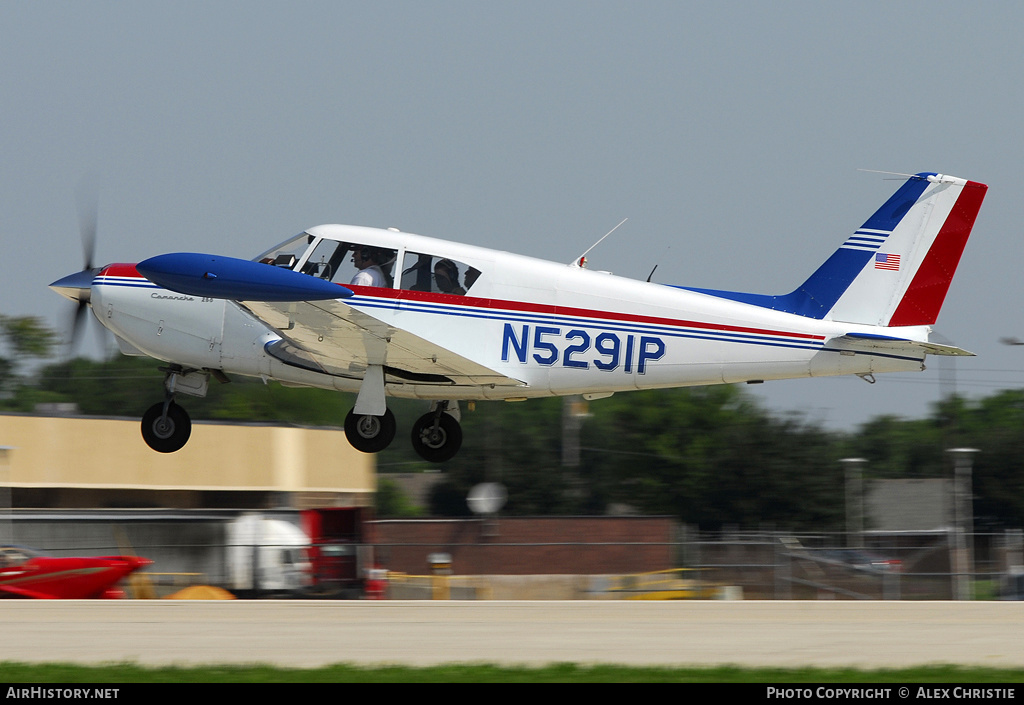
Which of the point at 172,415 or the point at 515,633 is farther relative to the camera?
the point at 172,415

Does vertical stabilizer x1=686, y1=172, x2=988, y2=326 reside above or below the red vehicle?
above

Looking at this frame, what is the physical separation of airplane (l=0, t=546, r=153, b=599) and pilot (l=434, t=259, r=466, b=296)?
10525mm

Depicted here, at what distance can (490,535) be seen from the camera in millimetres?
35500

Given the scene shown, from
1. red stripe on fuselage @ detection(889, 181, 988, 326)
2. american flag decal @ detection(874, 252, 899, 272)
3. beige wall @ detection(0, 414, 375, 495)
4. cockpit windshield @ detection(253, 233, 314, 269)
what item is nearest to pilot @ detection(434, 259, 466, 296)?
cockpit windshield @ detection(253, 233, 314, 269)

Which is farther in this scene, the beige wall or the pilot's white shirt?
the beige wall

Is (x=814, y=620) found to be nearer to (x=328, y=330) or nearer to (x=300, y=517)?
(x=328, y=330)

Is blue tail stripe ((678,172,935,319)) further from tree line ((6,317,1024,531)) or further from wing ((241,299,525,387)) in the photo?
tree line ((6,317,1024,531))

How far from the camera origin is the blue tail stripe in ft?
51.4

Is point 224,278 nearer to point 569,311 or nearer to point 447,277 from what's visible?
point 447,277

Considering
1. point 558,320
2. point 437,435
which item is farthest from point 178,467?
point 558,320

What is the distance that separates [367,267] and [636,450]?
176 feet

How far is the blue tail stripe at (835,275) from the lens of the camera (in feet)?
51.4

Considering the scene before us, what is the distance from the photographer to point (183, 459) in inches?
1419

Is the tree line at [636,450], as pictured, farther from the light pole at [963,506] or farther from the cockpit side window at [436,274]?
the cockpit side window at [436,274]
